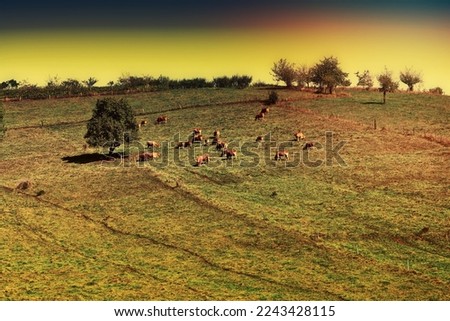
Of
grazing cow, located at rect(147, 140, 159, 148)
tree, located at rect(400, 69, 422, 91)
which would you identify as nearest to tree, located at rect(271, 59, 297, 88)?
tree, located at rect(400, 69, 422, 91)

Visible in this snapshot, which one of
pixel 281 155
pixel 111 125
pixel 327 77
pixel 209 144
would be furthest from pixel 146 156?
pixel 327 77

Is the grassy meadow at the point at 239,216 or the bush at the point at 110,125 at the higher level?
the bush at the point at 110,125

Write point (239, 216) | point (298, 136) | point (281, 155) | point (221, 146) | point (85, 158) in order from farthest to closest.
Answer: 1. point (298, 136)
2. point (85, 158)
3. point (221, 146)
4. point (281, 155)
5. point (239, 216)

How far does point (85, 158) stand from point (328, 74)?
48738 mm

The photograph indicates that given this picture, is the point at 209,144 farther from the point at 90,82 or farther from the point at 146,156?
the point at 90,82

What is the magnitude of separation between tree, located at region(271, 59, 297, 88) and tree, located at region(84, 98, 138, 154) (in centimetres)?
4505

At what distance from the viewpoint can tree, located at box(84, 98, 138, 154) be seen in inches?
2290

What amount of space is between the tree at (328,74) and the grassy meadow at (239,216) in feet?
73.4

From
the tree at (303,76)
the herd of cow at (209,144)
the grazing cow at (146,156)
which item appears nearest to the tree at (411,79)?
the tree at (303,76)

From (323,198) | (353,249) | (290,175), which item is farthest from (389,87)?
(353,249)

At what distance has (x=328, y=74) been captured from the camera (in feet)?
307

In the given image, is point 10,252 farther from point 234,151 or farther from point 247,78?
point 247,78

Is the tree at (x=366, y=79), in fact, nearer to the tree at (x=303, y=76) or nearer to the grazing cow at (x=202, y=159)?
the tree at (x=303, y=76)

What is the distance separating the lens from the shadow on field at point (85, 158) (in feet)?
189
